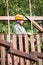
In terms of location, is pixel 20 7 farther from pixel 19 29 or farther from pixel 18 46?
pixel 18 46

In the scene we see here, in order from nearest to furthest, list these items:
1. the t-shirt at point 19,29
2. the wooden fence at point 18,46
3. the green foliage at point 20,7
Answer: the wooden fence at point 18,46
the t-shirt at point 19,29
the green foliage at point 20,7

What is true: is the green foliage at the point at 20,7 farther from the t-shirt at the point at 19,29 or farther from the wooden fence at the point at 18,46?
the wooden fence at the point at 18,46

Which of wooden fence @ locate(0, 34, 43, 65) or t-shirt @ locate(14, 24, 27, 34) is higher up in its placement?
t-shirt @ locate(14, 24, 27, 34)

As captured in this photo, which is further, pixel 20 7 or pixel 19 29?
pixel 20 7

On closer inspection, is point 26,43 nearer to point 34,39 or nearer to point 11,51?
point 34,39

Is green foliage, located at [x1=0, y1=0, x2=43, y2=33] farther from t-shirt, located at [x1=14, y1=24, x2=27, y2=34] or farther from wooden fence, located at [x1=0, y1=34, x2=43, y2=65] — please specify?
wooden fence, located at [x1=0, y1=34, x2=43, y2=65]

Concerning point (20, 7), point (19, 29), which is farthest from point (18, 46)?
point (20, 7)

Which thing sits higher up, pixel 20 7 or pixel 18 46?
pixel 20 7

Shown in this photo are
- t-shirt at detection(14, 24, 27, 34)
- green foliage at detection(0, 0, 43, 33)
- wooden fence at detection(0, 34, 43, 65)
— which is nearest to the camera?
wooden fence at detection(0, 34, 43, 65)

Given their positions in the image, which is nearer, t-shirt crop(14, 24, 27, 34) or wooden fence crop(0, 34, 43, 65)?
wooden fence crop(0, 34, 43, 65)

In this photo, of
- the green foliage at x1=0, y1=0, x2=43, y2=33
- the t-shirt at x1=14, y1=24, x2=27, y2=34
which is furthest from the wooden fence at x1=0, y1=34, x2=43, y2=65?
the green foliage at x1=0, y1=0, x2=43, y2=33

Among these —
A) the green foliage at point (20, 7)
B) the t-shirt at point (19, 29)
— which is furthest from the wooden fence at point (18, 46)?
the green foliage at point (20, 7)

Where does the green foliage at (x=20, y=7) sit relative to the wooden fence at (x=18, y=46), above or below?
above

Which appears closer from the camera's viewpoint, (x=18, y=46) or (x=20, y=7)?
(x=18, y=46)
